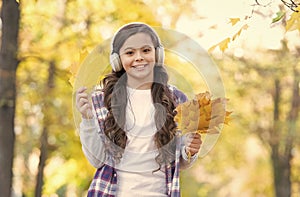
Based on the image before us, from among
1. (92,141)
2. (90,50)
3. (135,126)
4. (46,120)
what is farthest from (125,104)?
(46,120)

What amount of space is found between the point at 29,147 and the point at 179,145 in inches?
385

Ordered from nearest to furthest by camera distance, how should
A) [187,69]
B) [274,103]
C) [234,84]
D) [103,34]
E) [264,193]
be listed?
[187,69]
[103,34]
[234,84]
[274,103]
[264,193]

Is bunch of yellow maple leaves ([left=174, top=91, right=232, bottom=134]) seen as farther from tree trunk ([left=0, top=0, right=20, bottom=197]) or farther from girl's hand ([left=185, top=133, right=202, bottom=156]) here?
tree trunk ([left=0, top=0, right=20, bottom=197])

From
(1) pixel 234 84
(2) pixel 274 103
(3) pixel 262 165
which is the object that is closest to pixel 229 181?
(3) pixel 262 165

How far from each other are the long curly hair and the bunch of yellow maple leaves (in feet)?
0.35

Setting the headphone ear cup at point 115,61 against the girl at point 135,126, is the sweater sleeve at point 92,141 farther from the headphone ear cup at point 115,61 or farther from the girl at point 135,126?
the headphone ear cup at point 115,61

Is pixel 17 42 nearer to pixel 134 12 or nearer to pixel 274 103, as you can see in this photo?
pixel 134 12

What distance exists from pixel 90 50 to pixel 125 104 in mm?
3992

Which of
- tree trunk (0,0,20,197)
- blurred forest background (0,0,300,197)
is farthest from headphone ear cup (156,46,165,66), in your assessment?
tree trunk (0,0,20,197)

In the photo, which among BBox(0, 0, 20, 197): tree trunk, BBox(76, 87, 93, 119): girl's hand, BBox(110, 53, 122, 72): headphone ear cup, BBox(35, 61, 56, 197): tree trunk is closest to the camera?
BBox(76, 87, 93, 119): girl's hand

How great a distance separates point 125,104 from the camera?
292cm

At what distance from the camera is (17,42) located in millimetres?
7316

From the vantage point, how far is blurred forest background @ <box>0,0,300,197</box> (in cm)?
725

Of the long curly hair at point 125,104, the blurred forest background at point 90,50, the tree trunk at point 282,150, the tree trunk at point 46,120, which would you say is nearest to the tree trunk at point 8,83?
the blurred forest background at point 90,50
